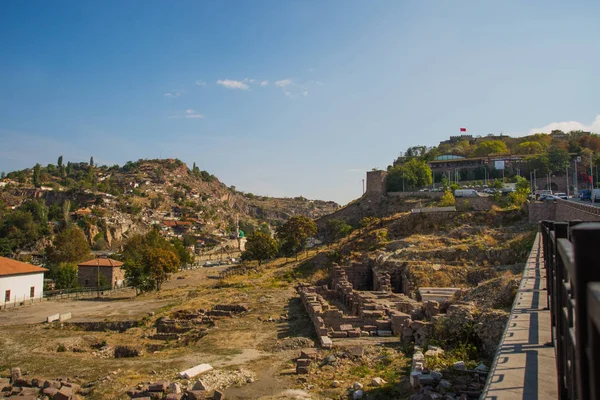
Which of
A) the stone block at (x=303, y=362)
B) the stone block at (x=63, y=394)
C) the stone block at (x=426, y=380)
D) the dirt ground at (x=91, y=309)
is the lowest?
the dirt ground at (x=91, y=309)

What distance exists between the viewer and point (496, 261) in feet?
110

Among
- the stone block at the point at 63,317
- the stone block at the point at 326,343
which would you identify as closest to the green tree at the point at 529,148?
the stone block at the point at 326,343

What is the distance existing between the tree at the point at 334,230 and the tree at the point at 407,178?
38.3ft

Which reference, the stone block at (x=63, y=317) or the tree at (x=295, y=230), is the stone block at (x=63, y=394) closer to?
the stone block at (x=63, y=317)

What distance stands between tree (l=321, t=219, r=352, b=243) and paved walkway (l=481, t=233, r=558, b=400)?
162 feet

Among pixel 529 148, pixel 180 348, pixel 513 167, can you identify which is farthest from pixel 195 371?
pixel 529 148

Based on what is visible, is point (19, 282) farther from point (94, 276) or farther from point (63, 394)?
point (63, 394)

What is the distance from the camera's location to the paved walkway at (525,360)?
6.52 meters

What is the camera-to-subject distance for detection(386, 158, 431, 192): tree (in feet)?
232

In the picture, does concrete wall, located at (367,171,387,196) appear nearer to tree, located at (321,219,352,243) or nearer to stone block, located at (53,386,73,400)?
tree, located at (321,219,352,243)

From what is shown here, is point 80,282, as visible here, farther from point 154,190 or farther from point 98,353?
point 154,190

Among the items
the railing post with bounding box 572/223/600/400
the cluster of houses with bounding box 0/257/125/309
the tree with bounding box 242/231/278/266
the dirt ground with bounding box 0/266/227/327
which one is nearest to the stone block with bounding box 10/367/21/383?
the dirt ground with bounding box 0/266/227/327

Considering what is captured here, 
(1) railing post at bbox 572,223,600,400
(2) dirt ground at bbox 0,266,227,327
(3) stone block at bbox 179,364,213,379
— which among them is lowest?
(2) dirt ground at bbox 0,266,227,327

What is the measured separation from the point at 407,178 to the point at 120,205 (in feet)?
269
